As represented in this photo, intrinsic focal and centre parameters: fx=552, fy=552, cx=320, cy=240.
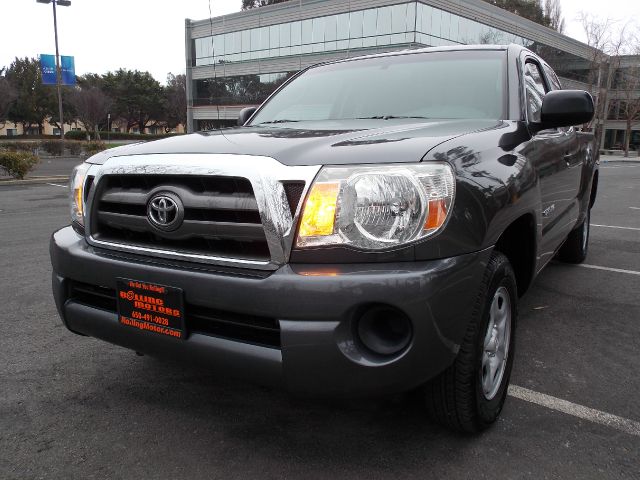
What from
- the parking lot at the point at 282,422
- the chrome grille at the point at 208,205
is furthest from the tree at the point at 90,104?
the chrome grille at the point at 208,205

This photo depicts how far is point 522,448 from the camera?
227 centimetres

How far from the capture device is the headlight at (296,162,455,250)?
188cm

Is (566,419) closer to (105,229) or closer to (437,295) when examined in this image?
(437,295)

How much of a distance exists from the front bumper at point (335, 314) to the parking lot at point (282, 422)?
0.38 meters

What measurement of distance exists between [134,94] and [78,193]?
76724 millimetres

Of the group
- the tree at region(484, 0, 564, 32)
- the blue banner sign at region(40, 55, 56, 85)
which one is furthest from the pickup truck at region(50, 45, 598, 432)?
the tree at region(484, 0, 564, 32)

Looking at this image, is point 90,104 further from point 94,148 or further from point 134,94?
point 94,148

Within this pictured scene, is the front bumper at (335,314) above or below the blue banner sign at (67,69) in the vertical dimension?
below

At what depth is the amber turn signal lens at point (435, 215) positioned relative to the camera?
1.88m

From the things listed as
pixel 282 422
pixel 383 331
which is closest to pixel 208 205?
pixel 383 331

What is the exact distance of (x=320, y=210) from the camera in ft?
6.23

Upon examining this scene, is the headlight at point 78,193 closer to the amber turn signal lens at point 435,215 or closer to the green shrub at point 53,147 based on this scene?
the amber turn signal lens at point 435,215

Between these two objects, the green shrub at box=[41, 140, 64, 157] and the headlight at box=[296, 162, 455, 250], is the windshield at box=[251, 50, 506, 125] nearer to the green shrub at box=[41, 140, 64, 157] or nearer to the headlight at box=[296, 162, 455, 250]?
the headlight at box=[296, 162, 455, 250]

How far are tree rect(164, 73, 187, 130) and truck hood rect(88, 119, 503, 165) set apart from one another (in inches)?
2767
